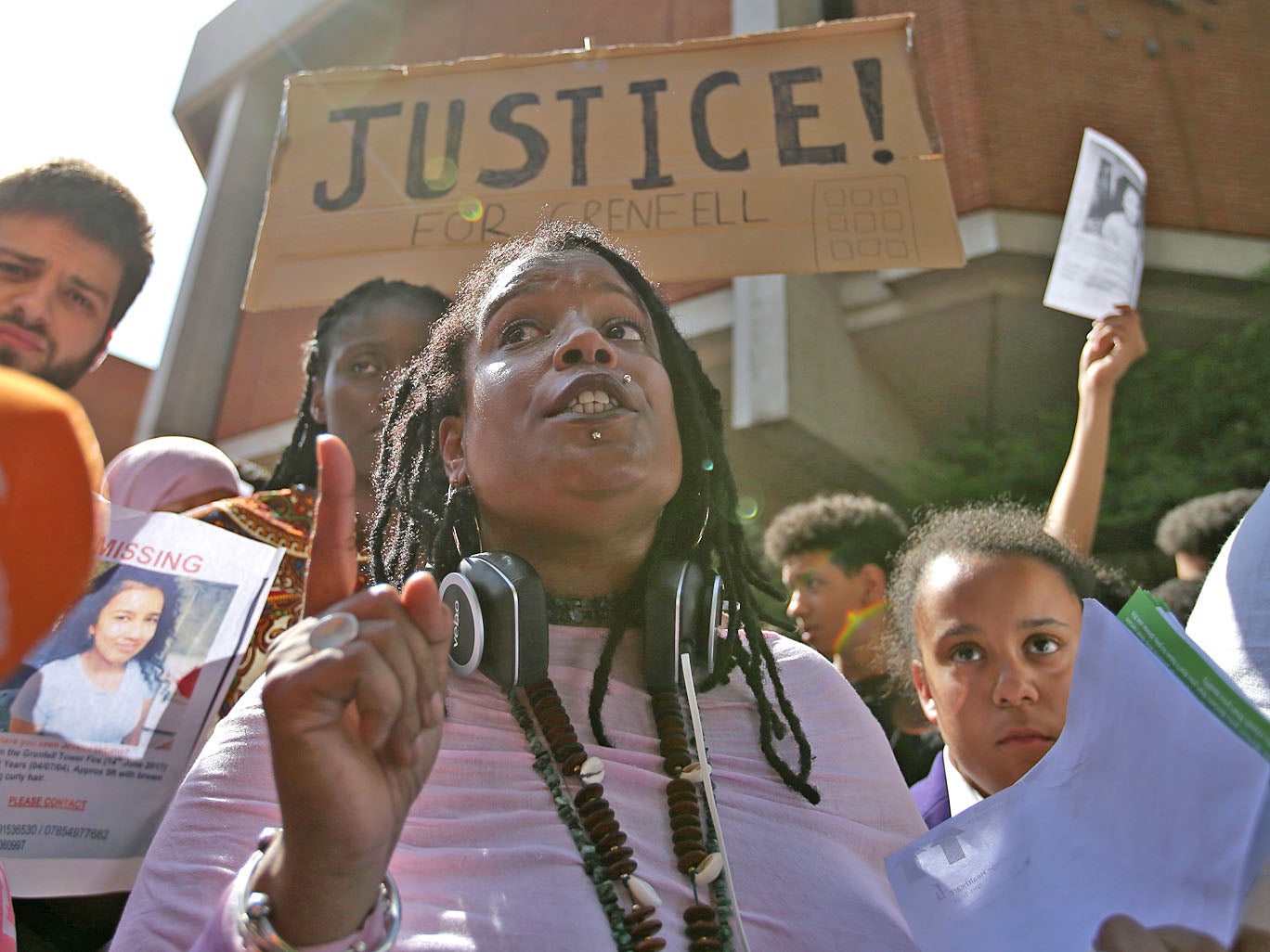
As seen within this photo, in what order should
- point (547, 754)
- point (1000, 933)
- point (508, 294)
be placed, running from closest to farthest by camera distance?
1. point (1000, 933)
2. point (547, 754)
3. point (508, 294)

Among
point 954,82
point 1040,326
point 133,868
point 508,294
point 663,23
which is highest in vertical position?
point 663,23

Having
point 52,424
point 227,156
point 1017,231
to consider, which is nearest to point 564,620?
point 52,424

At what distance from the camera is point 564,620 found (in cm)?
171

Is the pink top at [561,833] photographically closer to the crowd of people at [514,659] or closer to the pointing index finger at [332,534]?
the crowd of people at [514,659]

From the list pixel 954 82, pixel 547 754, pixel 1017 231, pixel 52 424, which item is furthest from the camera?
pixel 954 82

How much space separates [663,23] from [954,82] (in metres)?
2.93

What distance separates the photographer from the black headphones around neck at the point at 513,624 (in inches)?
59.0

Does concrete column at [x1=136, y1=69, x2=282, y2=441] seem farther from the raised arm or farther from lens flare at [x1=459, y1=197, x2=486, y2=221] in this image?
the raised arm

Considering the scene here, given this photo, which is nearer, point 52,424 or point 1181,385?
point 52,424

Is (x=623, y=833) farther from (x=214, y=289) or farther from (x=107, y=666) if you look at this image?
(x=214, y=289)

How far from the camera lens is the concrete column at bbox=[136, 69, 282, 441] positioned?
11266 millimetres

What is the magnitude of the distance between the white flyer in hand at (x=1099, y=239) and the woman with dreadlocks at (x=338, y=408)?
204 centimetres

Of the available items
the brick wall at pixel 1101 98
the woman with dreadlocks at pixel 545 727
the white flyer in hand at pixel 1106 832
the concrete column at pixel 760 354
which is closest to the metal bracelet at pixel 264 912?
the woman with dreadlocks at pixel 545 727

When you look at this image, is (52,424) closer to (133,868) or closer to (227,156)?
(133,868)
